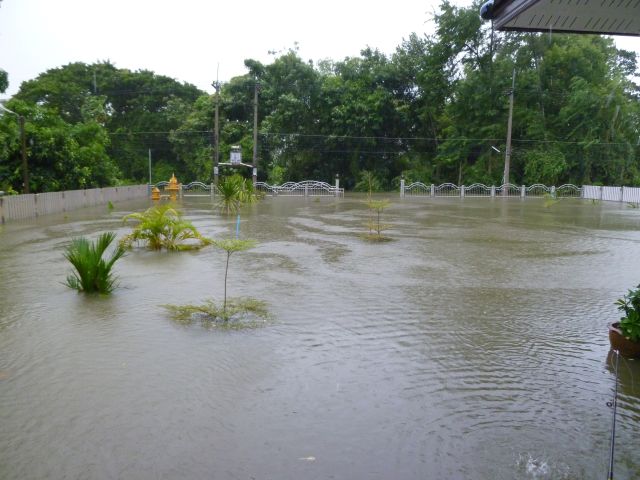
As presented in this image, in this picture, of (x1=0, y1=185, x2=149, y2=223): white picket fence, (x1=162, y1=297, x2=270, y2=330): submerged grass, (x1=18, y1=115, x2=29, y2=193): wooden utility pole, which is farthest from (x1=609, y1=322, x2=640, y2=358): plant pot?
(x1=18, y1=115, x2=29, y2=193): wooden utility pole

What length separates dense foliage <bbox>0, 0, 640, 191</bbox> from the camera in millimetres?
41906

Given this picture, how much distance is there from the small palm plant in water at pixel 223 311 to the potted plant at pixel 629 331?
12.5ft

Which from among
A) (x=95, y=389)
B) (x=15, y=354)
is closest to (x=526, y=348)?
(x=95, y=389)

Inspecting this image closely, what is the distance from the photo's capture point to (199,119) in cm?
4266

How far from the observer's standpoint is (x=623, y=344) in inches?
214

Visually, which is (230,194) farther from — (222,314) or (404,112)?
(404,112)

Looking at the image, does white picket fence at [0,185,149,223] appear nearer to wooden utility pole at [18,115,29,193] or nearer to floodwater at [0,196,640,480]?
wooden utility pole at [18,115,29,193]

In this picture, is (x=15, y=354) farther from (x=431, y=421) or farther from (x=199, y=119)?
(x=199, y=119)

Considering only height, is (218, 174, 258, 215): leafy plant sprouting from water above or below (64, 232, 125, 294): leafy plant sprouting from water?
above

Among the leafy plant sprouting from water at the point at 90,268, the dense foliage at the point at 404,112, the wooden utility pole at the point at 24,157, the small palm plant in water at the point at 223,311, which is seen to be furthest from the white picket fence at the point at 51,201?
the dense foliage at the point at 404,112

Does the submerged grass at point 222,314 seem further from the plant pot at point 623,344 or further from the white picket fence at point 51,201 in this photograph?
the white picket fence at point 51,201

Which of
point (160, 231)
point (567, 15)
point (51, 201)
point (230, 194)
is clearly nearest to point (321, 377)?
point (567, 15)

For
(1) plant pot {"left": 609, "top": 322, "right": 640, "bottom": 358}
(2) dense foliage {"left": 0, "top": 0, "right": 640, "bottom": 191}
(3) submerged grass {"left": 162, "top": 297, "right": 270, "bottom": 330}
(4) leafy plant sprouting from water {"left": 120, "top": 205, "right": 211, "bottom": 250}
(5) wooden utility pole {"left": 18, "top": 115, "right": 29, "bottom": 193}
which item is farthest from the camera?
(2) dense foliage {"left": 0, "top": 0, "right": 640, "bottom": 191}

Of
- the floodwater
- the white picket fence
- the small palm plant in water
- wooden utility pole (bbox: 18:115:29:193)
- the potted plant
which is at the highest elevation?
wooden utility pole (bbox: 18:115:29:193)
